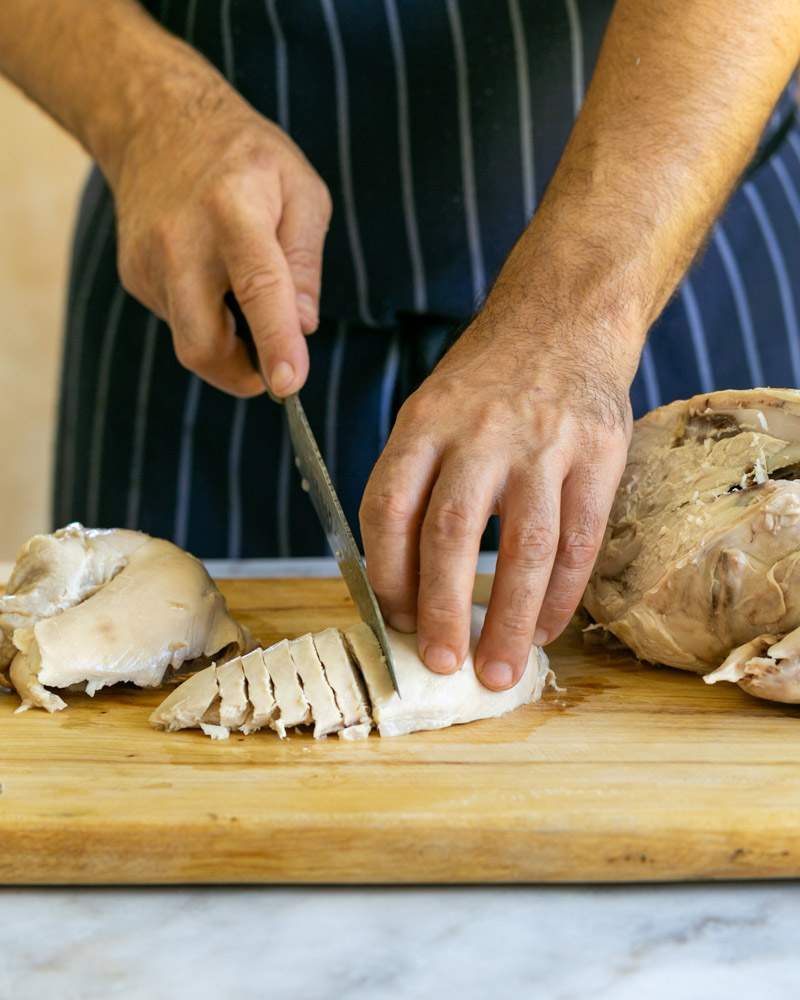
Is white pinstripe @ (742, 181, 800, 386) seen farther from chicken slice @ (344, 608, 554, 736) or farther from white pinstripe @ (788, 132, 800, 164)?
chicken slice @ (344, 608, 554, 736)

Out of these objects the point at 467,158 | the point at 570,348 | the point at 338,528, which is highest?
the point at 467,158

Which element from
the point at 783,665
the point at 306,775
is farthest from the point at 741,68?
the point at 306,775

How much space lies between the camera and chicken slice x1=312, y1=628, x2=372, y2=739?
1.35 metres

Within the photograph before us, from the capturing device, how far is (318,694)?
135cm

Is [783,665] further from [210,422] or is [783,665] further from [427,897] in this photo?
[210,422]

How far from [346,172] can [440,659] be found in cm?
120

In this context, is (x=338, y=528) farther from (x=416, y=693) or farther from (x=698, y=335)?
(x=698, y=335)

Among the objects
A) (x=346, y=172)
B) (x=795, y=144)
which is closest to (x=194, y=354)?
(x=346, y=172)

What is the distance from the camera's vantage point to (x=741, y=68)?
5.48 feet

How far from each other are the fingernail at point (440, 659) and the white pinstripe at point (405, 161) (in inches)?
41.8

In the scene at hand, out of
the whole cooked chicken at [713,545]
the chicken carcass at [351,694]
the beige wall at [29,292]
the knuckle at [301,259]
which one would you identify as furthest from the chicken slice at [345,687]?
the beige wall at [29,292]

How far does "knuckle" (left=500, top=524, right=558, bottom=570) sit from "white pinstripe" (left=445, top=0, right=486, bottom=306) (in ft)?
3.00

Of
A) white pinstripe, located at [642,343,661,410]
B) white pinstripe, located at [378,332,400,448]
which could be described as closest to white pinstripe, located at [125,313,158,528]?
white pinstripe, located at [378,332,400,448]

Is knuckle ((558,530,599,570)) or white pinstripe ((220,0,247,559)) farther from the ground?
knuckle ((558,530,599,570))
